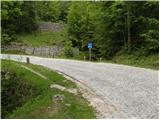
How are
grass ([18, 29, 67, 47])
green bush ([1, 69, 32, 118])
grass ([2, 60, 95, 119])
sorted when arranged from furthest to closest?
grass ([18, 29, 67, 47]), green bush ([1, 69, 32, 118]), grass ([2, 60, 95, 119])

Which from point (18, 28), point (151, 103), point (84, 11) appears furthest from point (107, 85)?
point (18, 28)

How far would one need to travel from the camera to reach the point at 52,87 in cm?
1717

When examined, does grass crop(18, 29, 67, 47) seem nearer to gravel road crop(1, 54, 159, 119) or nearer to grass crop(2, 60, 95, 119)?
gravel road crop(1, 54, 159, 119)

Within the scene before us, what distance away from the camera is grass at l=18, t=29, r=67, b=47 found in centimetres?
5831

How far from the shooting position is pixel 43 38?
61.6 meters

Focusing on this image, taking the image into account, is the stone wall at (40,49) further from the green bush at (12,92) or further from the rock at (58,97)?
the rock at (58,97)

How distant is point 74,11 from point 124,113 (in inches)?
1696

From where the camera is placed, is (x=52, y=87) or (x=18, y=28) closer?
(x=52, y=87)

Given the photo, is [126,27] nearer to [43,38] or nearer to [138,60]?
[138,60]

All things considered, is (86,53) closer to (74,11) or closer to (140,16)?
(74,11)

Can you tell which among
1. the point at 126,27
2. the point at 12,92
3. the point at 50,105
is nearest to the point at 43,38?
→ the point at 126,27

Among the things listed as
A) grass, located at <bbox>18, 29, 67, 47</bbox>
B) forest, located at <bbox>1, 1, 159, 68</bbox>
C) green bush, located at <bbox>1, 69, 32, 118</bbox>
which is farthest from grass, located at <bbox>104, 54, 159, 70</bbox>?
grass, located at <bbox>18, 29, 67, 47</bbox>

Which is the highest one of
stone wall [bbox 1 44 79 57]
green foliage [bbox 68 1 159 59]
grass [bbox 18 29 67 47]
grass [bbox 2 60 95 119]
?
green foliage [bbox 68 1 159 59]

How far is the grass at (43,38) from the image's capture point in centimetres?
5831
